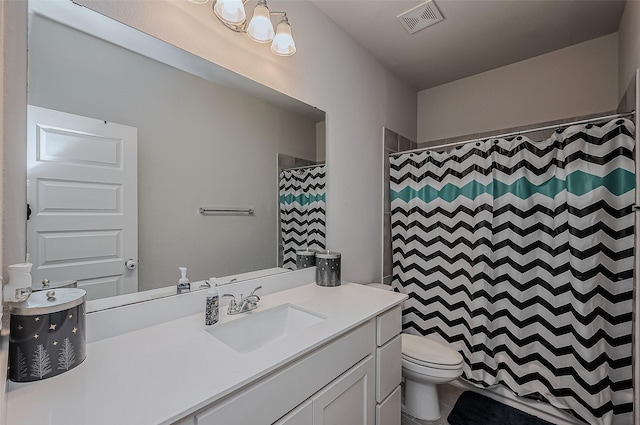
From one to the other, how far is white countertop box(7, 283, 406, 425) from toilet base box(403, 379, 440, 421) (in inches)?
39.4

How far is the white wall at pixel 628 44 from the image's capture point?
1.43 meters

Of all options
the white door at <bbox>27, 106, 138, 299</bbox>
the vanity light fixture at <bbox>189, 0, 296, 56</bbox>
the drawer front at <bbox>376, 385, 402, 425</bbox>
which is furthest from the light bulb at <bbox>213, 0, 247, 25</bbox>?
the drawer front at <bbox>376, 385, 402, 425</bbox>

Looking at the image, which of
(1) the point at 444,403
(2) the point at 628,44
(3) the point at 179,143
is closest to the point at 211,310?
(3) the point at 179,143

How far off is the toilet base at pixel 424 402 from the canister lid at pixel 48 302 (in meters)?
1.77

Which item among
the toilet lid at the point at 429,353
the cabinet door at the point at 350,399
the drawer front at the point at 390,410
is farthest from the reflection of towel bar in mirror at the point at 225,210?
the toilet lid at the point at 429,353

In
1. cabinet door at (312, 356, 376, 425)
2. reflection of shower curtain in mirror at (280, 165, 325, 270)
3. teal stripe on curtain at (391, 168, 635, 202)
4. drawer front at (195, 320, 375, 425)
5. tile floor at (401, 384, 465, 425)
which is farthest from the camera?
tile floor at (401, 384, 465, 425)

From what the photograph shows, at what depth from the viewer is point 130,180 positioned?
102 centimetres

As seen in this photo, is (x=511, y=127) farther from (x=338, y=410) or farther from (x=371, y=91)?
(x=338, y=410)

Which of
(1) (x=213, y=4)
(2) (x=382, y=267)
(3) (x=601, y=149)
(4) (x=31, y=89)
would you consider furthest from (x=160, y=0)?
(3) (x=601, y=149)

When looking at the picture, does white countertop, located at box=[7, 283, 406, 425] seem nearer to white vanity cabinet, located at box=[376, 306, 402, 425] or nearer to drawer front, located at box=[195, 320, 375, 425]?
drawer front, located at box=[195, 320, 375, 425]

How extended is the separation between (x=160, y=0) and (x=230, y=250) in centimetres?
102

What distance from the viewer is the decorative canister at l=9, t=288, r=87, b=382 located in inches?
26.9

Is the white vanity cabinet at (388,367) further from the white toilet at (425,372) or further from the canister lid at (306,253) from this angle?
the canister lid at (306,253)

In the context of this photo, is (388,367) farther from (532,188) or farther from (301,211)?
(532,188)
